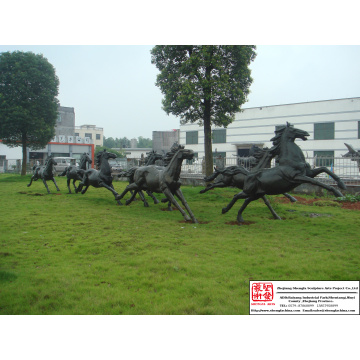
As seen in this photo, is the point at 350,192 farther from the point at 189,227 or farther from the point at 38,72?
the point at 38,72

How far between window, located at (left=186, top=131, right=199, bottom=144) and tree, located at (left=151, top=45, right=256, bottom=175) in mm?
17513

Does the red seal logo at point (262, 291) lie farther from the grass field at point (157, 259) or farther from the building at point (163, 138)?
the building at point (163, 138)

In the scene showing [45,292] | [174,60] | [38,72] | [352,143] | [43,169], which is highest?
[38,72]

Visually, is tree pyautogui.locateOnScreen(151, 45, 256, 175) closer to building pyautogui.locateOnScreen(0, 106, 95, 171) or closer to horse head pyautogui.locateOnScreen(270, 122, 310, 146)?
horse head pyautogui.locateOnScreen(270, 122, 310, 146)

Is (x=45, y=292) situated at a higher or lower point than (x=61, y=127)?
lower

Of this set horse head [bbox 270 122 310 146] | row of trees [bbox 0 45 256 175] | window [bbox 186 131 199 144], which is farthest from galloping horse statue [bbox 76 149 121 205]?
window [bbox 186 131 199 144]

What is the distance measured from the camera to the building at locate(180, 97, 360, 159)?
26062 mm

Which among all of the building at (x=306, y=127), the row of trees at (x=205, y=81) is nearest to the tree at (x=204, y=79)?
the row of trees at (x=205, y=81)

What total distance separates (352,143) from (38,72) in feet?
88.6

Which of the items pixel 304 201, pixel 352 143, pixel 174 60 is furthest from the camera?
pixel 352 143

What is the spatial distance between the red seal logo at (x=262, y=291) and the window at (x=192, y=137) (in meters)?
30.6

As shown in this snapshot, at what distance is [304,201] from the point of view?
13242 mm

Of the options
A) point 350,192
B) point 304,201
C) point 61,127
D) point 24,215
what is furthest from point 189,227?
point 61,127

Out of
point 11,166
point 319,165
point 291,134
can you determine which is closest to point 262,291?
point 291,134
